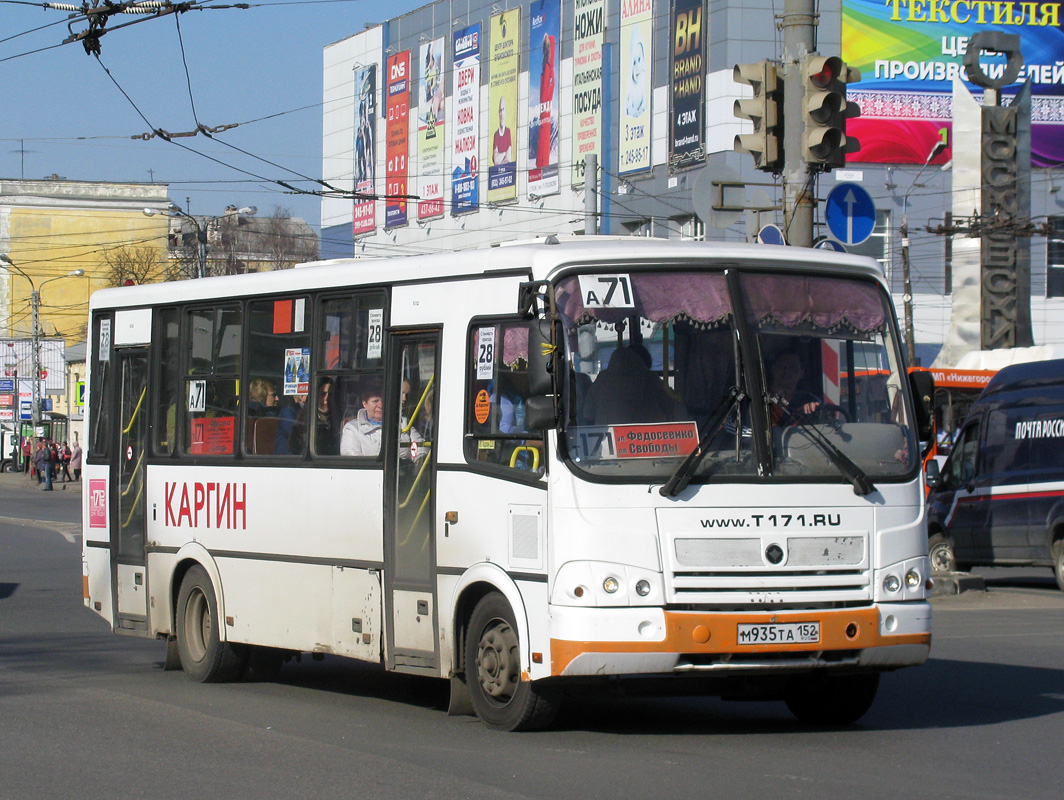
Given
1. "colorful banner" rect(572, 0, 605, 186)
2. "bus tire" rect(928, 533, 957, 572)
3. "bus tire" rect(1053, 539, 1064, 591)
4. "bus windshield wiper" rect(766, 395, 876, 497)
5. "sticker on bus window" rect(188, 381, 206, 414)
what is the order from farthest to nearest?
"colorful banner" rect(572, 0, 605, 186), "bus tire" rect(928, 533, 957, 572), "bus tire" rect(1053, 539, 1064, 591), "sticker on bus window" rect(188, 381, 206, 414), "bus windshield wiper" rect(766, 395, 876, 497)

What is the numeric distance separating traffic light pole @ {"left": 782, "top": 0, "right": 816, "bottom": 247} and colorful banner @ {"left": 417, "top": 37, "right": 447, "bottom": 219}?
52.8m

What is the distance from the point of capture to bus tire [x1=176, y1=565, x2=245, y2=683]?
11.7m

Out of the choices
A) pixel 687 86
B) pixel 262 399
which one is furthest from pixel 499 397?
Result: pixel 687 86

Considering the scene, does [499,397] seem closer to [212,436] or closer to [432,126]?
[212,436]

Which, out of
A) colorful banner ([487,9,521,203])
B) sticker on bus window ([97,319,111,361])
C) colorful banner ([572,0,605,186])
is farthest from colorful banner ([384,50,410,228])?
sticker on bus window ([97,319,111,361])

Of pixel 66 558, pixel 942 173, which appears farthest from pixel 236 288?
pixel 942 173

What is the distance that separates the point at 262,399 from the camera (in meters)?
11.2

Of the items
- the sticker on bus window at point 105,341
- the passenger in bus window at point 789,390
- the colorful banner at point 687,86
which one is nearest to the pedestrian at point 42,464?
the colorful banner at point 687,86

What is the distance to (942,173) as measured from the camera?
50938 millimetres

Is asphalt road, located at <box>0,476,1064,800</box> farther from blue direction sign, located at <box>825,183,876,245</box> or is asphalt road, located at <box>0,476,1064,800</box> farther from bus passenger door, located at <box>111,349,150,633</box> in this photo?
blue direction sign, located at <box>825,183,876,245</box>

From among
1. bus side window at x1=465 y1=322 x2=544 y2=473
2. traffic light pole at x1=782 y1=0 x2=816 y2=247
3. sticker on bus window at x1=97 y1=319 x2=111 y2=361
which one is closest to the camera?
bus side window at x1=465 y1=322 x2=544 y2=473

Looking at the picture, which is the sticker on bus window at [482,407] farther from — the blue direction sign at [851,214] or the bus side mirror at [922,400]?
the blue direction sign at [851,214]

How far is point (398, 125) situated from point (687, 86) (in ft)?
73.0

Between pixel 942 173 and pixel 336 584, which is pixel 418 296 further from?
pixel 942 173
